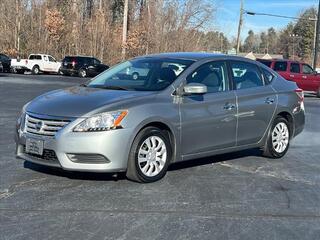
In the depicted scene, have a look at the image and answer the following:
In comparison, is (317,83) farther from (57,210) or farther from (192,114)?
(57,210)

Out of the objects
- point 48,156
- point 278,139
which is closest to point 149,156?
point 48,156

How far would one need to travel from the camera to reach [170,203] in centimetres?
570

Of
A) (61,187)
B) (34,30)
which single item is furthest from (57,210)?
(34,30)

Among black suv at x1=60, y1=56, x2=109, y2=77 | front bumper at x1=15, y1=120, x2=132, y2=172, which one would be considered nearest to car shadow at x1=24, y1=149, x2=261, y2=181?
front bumper at x1=15, y1=120, x2=132, y2=172

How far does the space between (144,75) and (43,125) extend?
1.64 metres

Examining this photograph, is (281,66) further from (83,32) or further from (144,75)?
(83,32)

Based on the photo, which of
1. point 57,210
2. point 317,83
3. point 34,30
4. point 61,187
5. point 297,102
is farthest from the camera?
point 34,30

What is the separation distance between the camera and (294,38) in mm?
128000

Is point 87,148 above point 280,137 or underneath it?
above

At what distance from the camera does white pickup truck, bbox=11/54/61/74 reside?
40531 mm

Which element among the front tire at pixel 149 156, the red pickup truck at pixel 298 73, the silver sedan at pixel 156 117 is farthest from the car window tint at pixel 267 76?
the red pickup truck at pixel 298 73

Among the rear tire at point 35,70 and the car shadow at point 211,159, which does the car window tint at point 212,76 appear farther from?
the rear tire at point 35,70

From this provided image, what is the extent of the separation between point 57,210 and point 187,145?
2.17 meters

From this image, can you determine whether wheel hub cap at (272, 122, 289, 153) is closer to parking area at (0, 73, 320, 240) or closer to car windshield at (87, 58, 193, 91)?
parking area at (0, 73, 320, 240)
